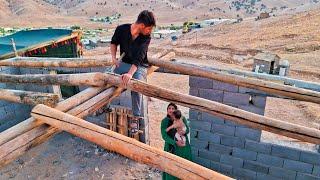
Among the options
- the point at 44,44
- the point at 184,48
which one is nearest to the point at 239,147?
the point at 44,44

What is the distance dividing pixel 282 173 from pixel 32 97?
13.1 ft

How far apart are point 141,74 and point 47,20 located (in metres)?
44.6

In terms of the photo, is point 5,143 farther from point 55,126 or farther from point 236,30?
point 236,30

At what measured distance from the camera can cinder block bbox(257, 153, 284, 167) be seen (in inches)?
204

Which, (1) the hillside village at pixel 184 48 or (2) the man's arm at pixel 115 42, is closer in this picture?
(2) the man's arm at pixel 115 42

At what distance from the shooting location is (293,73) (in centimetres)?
1445

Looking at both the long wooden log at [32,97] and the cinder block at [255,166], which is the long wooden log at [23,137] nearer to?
the long wooden log at [32,97]

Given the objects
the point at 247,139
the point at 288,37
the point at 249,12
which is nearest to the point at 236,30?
the point at 288,37

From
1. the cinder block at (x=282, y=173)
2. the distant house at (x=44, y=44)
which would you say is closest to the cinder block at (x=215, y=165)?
the cinder block at (x=282, y=173)

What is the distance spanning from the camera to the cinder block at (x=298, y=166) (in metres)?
4.97

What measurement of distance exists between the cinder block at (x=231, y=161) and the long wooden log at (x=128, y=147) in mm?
3539

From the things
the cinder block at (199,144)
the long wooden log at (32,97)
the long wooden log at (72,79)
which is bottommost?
the cinder block at (199,144)

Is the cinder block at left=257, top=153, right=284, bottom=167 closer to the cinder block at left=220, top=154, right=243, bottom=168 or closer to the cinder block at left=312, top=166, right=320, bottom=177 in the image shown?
the cinder block at left=220, top=154, right=243, bottom=168

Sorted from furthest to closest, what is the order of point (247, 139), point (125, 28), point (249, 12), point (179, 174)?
point (249, 12), point (247, 139), point (125, 28), point (179, 174)
